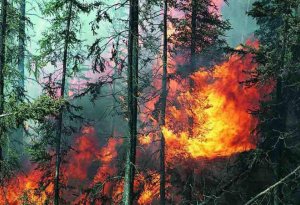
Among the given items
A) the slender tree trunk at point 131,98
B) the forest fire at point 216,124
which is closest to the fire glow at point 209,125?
the forest fire at point 216,124

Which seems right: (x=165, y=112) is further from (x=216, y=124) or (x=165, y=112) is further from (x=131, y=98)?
(x=131, y=98)

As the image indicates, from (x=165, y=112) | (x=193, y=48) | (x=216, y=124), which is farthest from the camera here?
(x=165, y=112)

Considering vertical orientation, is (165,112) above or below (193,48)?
below

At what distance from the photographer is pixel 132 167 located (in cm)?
1091

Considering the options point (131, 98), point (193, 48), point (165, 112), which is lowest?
point (165, 112)

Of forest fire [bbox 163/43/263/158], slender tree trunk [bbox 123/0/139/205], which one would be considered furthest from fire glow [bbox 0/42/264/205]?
slender tree trunk [bbox 123/0/139/205]

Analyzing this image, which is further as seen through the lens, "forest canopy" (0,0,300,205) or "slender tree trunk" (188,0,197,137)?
"slender tree trunk" (188,0,197,137)

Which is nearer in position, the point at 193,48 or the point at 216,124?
the point at 193,48

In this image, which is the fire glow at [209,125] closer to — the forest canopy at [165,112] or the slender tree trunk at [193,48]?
the forest canopy at [165,112]

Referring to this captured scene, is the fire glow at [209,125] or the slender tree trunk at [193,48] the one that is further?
the fire glow at [209,125]

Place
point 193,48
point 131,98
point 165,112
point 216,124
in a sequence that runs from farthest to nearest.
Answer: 1. point 165,112
2. point 216,124
3. point 193,48
4. point 131,98

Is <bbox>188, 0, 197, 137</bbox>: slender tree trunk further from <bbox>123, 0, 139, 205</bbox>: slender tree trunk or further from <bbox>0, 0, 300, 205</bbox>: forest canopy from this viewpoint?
<bbox>123, 0, 139, 205</bbox>: slender tree trunk

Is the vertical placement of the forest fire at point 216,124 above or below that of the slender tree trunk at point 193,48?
below

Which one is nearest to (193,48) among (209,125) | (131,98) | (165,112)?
(209,125)
